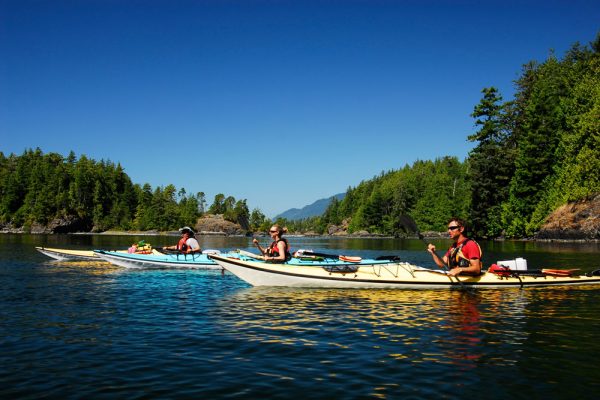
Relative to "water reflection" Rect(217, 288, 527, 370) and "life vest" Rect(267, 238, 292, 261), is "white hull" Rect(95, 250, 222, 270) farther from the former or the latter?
"water reflection" Rect(217, 288, 527, 370)

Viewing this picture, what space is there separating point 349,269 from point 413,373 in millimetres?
9110

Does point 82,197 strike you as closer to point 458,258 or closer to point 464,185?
point 464,185

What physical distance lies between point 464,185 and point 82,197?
387 ft

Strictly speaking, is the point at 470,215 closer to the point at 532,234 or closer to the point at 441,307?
the point at 532,234

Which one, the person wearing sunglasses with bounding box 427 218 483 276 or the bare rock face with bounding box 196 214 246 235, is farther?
the bare rock face with bounding box 196 214 246 235

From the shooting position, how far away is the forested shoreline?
186ft

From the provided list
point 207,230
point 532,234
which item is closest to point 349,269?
point 532,234

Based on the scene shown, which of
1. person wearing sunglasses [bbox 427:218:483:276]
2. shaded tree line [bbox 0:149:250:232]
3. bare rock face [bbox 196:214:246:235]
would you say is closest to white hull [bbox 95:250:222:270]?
person wearing sunglasses [bbox 427:218:483:276]

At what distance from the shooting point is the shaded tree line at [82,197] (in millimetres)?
139125

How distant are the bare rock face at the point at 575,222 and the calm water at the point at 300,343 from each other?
131 ft

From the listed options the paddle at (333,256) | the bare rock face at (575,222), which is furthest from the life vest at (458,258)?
the bare rock face at (575,222)

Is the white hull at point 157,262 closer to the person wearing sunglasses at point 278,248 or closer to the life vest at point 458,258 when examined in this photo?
the person wearing sunglasses at point 278,248

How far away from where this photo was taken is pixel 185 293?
1562cm

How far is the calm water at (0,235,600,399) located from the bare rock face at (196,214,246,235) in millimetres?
152106
